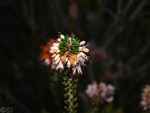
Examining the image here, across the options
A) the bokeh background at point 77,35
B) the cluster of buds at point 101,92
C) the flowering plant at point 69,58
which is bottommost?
the flowering plant at point 69,58

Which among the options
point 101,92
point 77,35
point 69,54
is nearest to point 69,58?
point 69,54

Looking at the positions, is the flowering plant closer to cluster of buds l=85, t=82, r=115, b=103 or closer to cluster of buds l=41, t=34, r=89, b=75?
cluster of buds l=41, t=34, r=89, b=75

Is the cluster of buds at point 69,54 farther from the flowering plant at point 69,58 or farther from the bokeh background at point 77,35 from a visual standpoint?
the bokeh background at point 77,35

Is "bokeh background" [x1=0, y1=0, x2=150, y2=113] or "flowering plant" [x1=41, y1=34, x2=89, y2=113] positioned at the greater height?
"bokeh background" [x1=0, y1=0, x2=150, y2=113]

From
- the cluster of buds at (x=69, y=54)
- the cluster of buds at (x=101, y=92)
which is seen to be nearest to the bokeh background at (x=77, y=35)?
the cluster of buds at (x=101, y=92)

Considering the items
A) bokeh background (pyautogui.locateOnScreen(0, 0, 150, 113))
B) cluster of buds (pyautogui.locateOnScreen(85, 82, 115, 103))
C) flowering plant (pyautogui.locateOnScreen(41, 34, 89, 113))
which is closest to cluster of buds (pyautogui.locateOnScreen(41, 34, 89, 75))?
flowering plant (pyautogui.locateOnScreen(41, 34, 89, 113))

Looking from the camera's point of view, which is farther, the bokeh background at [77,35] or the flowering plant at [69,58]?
the bokeh background at [77,35]

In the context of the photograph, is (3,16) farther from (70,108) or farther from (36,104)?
(70,108)

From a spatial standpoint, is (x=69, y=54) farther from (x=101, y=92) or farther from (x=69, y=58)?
(x=101, y=92)
